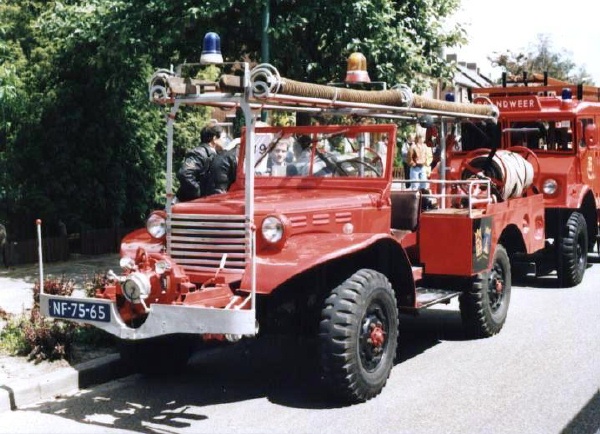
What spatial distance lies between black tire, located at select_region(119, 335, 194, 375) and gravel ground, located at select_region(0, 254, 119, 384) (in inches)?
16.3

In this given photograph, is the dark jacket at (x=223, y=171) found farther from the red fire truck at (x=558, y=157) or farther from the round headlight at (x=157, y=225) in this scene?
the red fire truck at (x=558, y=157)

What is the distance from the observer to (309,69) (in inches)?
477

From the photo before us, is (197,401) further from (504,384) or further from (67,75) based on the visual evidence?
(67,75)

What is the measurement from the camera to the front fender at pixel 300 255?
6.20 metres

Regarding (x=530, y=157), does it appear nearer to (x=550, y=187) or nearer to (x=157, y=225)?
(x=550, y=187)

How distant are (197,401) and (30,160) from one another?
8229mm

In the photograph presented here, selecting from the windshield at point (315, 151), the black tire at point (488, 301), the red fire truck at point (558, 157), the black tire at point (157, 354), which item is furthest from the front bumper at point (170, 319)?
the red fire truck at point (558, 157)

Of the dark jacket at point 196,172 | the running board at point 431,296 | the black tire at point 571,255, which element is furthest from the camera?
the black tire at point 571,255

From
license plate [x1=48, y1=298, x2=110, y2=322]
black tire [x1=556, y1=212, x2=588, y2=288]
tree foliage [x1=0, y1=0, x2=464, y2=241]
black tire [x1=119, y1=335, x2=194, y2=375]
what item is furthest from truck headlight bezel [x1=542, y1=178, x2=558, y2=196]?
license plate [x1=48, y1=298, x2=110, y2=322]

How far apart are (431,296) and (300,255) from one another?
7.20 ft

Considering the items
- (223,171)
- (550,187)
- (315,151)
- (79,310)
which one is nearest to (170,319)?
(79,310)

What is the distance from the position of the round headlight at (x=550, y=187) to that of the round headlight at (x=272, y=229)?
22.2ft

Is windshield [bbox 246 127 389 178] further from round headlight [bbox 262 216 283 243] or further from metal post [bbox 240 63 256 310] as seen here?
metal post [bbox 240 63 256 310]

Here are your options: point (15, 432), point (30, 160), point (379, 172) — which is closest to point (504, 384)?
point (379, 172)
